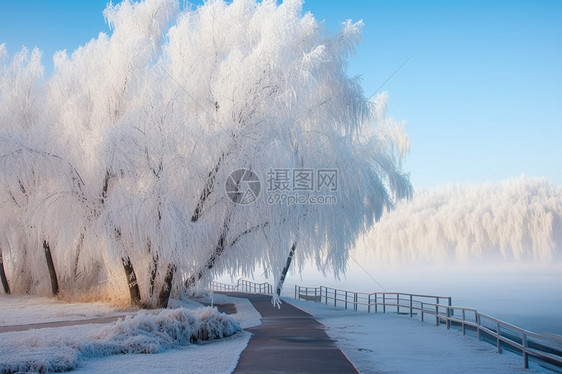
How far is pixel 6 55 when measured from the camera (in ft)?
84.0

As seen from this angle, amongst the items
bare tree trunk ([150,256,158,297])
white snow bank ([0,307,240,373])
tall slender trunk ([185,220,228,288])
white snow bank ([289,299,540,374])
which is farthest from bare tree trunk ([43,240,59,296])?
white snow bank ([289,299,540,374])

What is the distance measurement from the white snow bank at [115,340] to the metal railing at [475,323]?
584cm

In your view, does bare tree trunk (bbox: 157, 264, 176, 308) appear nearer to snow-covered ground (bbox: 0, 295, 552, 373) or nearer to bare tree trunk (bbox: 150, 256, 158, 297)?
bare tree trunk (bbox: 150, 256, 158, 297)

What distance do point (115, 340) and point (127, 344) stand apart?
325 mm

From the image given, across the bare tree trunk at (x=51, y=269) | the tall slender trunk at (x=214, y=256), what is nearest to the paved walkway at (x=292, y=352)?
the tall slender trunk at (x=214, y=256)

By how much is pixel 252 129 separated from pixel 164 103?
3.34m

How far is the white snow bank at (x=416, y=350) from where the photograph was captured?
353 inches

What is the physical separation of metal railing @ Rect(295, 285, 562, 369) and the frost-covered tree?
2.88 m

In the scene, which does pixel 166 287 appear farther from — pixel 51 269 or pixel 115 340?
pixel 115 340

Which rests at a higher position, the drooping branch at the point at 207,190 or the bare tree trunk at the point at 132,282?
the drooping branch at the point at 207,190

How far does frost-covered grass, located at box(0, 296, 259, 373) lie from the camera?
27.4 feet

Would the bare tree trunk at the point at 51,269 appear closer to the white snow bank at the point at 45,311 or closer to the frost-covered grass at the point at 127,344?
the white snow bank at the point at 45,311

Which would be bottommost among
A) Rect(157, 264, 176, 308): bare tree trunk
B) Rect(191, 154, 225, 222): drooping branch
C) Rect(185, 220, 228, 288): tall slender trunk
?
Rect(157, 264, 176, 308): bare tree trunk

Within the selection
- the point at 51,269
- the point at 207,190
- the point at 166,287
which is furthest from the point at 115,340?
the point at 51,269
